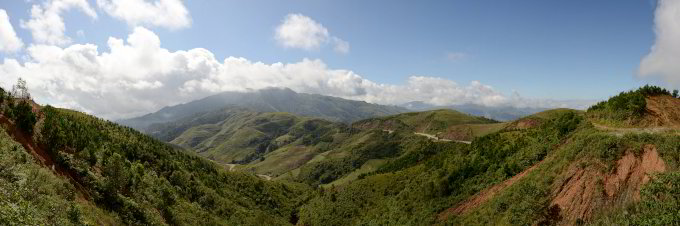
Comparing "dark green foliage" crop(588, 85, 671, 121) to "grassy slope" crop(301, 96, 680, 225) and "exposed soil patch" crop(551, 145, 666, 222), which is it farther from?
"exposed soil patch" crop(551, 145, 666, 222)

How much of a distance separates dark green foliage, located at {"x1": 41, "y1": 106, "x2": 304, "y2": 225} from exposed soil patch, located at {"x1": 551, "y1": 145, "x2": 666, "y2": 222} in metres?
51.2

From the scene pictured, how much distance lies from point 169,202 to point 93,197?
31.3 m

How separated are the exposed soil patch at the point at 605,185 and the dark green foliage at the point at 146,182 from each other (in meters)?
51.2

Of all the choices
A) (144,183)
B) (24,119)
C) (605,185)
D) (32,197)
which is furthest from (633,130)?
(144,183)

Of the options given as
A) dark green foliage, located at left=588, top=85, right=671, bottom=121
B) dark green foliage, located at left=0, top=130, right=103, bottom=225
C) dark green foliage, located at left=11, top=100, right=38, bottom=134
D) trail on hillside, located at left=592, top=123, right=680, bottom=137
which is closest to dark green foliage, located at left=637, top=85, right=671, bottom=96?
dark green foliage, located at left=588, top=85, right=671, bottom=121

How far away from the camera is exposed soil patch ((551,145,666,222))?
3503 centimetres

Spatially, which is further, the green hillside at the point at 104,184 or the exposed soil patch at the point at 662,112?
the exposed soil patch at the point at 662,112

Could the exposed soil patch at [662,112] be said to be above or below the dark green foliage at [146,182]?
above

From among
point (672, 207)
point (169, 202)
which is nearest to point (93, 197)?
point (169, 202)

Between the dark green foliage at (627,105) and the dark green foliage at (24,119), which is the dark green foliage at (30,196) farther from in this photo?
the dark green foliage at (627,105)

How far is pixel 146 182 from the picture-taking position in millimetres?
77938

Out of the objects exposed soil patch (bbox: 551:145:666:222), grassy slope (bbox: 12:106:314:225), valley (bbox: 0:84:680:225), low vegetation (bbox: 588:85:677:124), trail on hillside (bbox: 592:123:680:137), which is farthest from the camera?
grassy slope (bbox: 12:106:314:225)

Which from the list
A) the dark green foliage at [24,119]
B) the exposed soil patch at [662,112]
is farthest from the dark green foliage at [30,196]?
the exposed soil patch at [662,112]

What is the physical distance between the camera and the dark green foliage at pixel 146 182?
174ft
